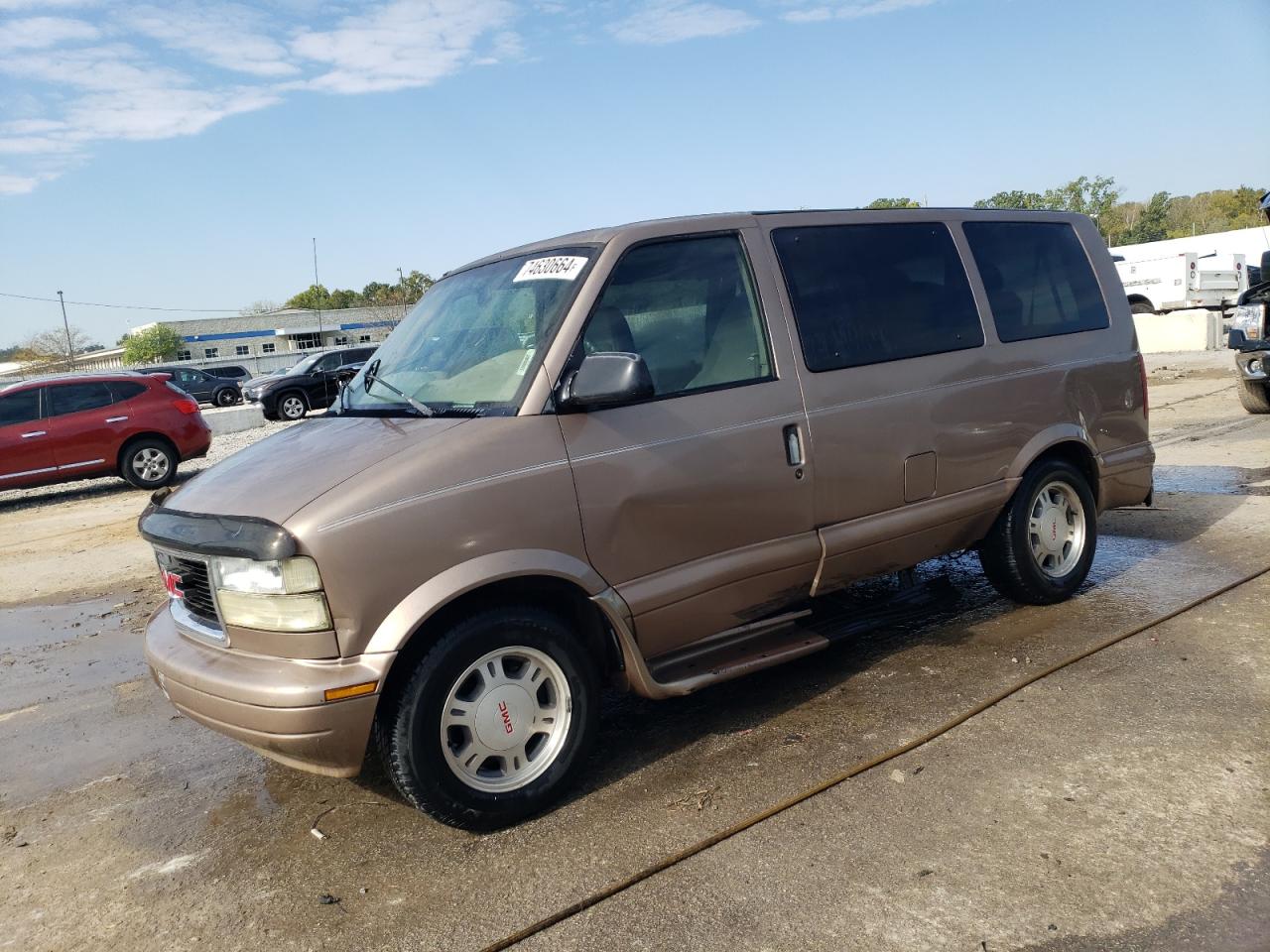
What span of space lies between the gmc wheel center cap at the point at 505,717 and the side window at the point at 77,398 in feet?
40.0

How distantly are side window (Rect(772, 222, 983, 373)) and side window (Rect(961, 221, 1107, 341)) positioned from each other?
0.70 feet

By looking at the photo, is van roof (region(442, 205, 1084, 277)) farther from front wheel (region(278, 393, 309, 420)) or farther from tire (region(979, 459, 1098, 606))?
front wheel (region(278, 393, 309, 420))

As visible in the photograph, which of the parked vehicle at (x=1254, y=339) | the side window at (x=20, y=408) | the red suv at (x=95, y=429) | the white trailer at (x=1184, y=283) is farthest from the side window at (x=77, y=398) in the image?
the white trailer at (x=1184, y=283)

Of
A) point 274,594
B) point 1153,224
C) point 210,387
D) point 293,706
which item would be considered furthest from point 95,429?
point 1153,224

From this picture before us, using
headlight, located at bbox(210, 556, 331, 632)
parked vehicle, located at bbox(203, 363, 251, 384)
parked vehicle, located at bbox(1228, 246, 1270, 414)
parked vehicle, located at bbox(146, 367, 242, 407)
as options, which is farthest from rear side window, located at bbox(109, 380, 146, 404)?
parked vehicle, located at bbox(203, 363, 251, 384)

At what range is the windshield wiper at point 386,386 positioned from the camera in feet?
12.1

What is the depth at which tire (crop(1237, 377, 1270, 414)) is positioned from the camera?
11.3 m

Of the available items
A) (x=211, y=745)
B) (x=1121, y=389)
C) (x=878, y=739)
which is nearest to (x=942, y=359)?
(x=1121, y=389)

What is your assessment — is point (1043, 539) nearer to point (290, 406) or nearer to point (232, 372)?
point (290, 406)

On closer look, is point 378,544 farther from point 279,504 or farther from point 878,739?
point 878,739

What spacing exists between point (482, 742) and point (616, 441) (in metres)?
1.15

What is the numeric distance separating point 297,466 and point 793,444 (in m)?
1.92

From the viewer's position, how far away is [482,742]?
3287 mm

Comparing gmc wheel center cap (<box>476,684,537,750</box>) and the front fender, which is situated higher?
the front fender
